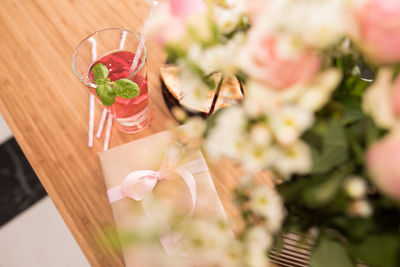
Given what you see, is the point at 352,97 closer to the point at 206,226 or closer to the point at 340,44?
the point at 340,44

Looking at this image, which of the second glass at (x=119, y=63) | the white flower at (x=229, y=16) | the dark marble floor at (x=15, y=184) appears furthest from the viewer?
the dark marble floor at (x=15, y=184)

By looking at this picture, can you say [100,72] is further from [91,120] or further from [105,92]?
[91,120]

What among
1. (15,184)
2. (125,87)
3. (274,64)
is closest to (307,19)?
(274,64)

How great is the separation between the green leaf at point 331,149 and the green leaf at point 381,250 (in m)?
0.08

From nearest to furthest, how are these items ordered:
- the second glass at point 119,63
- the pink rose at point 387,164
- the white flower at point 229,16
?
the pink rose at point 387,164 → the white flower at point 229,16 → the second glass at point 119,63

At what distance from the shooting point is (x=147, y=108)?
2.57 feet

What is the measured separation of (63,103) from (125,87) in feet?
0.90

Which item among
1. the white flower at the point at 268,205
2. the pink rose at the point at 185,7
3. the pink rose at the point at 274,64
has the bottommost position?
the white flower at the point at 268,205

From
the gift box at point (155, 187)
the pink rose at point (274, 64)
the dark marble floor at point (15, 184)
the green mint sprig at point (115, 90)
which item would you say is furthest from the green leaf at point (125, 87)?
the dark marble floor at point (15, 184)

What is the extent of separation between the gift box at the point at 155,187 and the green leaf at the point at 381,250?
13.7 inches

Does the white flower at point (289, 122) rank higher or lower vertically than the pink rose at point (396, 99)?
lower

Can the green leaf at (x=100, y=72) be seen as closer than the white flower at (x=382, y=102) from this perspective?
No

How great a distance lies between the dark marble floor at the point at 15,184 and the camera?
149 centimetres

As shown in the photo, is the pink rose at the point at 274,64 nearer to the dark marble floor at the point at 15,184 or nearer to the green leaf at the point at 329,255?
the green leaf at the point at 329,255
